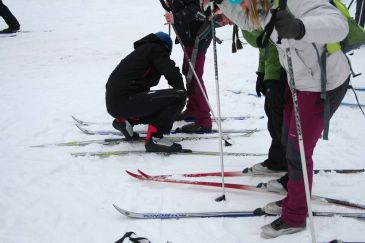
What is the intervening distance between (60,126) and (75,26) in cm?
865

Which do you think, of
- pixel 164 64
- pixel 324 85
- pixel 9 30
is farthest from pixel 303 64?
pixel 9 30

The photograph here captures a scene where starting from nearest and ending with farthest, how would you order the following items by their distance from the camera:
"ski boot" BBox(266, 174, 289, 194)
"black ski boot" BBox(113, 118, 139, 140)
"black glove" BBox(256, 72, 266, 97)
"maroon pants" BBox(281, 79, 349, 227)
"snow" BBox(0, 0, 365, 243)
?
"maroon pants" BBox(281, 79, 349, 227) < "snow" BBox(0, 0, 365, 243) < "ski boot" BBox(266, 174, 289, 194) < "black glove" BBox(256, 72, 266, 97) < "black ski boot" BBox(113, 118, 139, 140)

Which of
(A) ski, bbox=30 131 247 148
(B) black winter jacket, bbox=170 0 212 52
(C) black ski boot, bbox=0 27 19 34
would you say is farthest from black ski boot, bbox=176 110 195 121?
(C) black ski boot, bbox=0 27 19 34

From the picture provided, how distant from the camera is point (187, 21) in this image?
13.5 ft

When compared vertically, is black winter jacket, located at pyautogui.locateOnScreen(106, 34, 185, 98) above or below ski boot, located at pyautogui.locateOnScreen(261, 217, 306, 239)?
above

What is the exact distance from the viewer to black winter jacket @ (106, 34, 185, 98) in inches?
153

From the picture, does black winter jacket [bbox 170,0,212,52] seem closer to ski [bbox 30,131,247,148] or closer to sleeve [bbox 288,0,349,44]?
ski [bbox 30,131,247,148]

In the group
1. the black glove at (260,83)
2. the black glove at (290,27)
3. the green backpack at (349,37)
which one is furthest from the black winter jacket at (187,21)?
the black glove at (290,27)

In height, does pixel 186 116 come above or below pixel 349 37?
below

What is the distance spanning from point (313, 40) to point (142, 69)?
247 centimetres

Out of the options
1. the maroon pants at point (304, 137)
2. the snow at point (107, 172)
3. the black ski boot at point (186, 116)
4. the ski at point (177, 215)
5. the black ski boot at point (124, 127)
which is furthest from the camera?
the black ski boot at point (186, 116)

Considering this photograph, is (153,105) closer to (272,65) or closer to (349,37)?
(272,65)

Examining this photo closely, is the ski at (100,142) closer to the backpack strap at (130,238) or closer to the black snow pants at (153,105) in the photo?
the black snow pants at (153,105)

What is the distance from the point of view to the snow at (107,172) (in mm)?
2721
